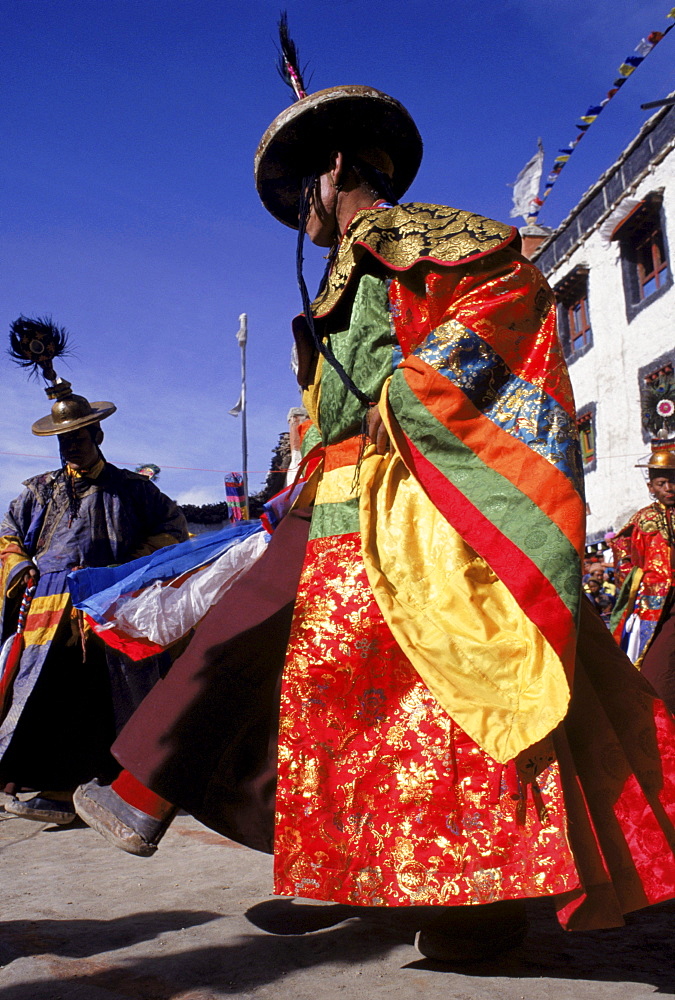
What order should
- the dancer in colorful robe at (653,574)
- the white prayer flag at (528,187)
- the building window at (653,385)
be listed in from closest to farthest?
1. the dancer in colorful robe at (653,574)
2. the building window at (653,385)
3. the white prayer flag at (528,187)

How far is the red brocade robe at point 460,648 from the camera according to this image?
1.89 m

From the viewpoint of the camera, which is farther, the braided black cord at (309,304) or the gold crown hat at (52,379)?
the gold crown hat at (52,379)

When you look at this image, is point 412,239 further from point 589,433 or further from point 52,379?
point 589,433

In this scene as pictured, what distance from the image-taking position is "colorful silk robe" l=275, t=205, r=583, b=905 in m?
1.90

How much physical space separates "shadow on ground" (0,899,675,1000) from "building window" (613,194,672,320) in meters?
15.5

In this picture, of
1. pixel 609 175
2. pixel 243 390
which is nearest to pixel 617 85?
pixel 609 175

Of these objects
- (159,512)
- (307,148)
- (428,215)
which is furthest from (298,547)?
(159,512)

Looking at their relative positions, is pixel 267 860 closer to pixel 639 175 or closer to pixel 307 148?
pixel 307 148

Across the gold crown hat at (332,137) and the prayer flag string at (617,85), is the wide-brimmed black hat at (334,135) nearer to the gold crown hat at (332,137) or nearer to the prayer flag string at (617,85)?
the gold crown hat at (332,137)

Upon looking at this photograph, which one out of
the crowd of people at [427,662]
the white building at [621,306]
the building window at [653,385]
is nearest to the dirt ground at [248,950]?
the crowd of people at [427,662]

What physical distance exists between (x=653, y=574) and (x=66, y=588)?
3679 mm

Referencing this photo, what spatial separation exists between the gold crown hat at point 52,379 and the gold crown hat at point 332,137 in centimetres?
248

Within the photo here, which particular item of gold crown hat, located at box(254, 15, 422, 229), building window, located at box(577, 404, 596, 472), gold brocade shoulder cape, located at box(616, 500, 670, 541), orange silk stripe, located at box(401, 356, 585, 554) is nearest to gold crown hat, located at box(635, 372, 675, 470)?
gold brocade shoulder cape, located at box(616, 500, 670, 541)

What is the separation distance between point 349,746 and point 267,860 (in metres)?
1.26
